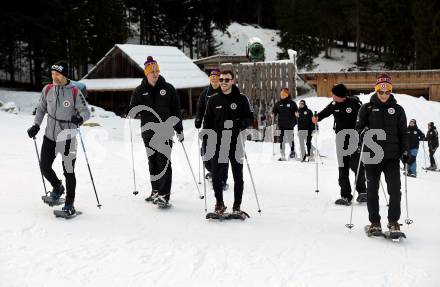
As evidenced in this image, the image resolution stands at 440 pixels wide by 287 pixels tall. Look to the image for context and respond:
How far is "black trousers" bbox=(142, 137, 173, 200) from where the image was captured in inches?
260

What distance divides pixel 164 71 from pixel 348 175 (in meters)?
26.6

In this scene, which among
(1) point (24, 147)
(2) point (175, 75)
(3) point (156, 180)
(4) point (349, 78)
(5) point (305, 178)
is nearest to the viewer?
(3) point (156, 180)

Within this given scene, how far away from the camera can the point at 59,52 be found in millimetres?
35062

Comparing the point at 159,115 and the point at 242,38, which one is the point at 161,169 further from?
the point at 242,38

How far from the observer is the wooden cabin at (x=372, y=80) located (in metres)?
24.7

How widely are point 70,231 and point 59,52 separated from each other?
32116mm

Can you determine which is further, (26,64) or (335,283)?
(26,64)

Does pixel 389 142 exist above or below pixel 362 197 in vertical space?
above

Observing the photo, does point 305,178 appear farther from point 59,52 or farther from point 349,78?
point 59,52

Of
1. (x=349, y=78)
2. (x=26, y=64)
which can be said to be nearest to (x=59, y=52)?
(x=26, y=64)

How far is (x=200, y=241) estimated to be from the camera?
5.44 metres

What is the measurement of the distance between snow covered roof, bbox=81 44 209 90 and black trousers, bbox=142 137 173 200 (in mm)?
23557

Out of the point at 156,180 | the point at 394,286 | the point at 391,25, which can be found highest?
the point at 391,25

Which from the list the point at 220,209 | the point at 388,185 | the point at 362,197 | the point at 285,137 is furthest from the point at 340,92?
the point at 285,137
